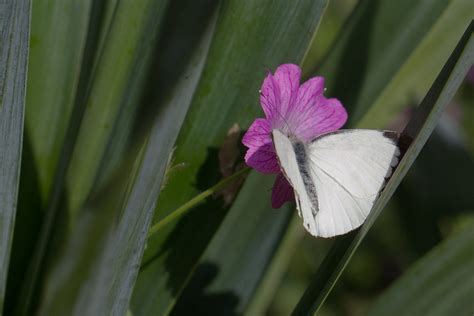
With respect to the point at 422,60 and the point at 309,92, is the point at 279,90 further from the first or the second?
the point at 422,60

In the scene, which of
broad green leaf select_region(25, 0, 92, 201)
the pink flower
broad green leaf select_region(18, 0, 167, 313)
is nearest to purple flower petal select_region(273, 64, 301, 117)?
the pink flower

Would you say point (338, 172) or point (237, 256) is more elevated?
point (338, 172)

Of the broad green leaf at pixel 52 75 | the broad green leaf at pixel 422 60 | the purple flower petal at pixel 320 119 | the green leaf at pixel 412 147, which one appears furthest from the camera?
the broad green leaf at pixel 422 60

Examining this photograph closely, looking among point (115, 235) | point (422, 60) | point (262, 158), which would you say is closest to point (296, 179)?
point (262, 158)

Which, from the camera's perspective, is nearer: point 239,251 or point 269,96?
point 269,96

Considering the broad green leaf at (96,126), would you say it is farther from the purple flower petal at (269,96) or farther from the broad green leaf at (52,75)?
the purple flower petal at (269,96)

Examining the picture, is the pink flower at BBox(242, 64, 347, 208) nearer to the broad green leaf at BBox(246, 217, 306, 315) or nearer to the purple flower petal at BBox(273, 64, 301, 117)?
the purple flower petal at BBox(273, 64, 301, 117)

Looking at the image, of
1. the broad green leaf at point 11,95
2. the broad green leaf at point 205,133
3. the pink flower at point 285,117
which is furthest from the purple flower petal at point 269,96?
the broad green leaf at point 11,95

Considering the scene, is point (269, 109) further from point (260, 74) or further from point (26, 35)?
point (26, 35)
